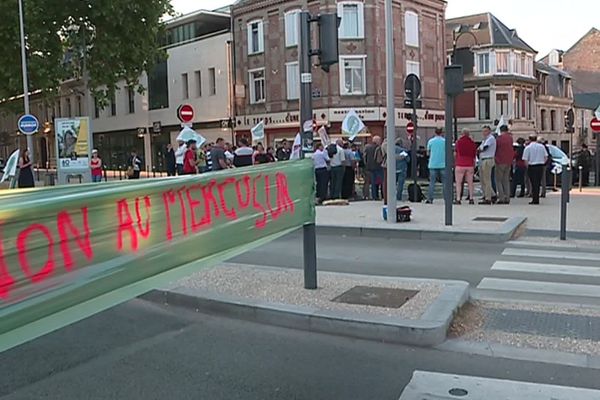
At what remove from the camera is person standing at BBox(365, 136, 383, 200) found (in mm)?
16250

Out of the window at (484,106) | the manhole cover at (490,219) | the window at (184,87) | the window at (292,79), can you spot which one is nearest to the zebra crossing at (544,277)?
the manhole cover at (490,219)

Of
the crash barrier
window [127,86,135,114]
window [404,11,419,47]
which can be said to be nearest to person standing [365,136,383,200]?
the crash barrier

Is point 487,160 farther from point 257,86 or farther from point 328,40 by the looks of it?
point 257,86

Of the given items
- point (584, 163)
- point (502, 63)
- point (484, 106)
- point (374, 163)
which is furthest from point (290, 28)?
point (502, 63)

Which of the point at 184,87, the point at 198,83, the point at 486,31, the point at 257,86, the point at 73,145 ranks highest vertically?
the point at 486,31

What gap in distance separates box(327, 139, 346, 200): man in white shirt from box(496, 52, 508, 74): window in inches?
1526

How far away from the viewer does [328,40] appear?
267 inches

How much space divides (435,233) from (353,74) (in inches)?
1000

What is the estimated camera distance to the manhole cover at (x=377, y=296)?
6133 millimetres

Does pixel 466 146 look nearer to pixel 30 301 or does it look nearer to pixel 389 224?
pixel 389 224

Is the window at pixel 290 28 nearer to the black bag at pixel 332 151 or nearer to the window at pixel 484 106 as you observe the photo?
the black bag at pixel 332 151

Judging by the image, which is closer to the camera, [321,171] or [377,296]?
[377,296]

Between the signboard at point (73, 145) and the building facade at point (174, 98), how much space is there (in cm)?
1535

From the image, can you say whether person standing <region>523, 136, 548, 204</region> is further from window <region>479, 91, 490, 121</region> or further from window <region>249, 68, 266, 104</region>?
window <region>479, 91, 490, 121</region>
